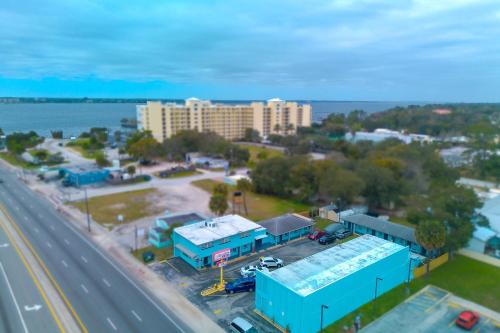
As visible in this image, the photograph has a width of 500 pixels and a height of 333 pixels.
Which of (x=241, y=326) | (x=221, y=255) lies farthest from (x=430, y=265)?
(x=241, y=326)

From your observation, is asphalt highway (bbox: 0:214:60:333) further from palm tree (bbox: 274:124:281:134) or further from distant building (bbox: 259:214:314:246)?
palm tree (bbox: 274:124:281:134)

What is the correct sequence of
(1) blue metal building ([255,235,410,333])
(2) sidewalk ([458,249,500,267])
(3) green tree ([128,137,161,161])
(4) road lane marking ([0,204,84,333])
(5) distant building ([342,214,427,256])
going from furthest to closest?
(3) green tree ([128,137,161,161]) → (5) distant building ([342,214,427,256]) → (2) sidewalk ([458,249,500,267]) → (4) road lane marking ([0,204,84,333]) → (1) blue metal building ([255,235,410,333])

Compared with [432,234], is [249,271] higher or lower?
lower

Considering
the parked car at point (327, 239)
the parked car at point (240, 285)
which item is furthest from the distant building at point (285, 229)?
the parked car at point (240, 285)

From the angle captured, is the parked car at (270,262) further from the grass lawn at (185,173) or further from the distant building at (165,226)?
the grass lawn at (185,173)

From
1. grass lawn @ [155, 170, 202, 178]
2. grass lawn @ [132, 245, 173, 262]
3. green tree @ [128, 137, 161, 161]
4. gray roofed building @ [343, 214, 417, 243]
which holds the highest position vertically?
green tree @ [128, 137, 161, 161]

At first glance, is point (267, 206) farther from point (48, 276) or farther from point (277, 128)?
point (277, 128)

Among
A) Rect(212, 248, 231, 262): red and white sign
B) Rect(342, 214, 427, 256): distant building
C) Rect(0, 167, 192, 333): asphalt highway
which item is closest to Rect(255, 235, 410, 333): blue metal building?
Rect(0, 167, 192, 333): asphalt highway
